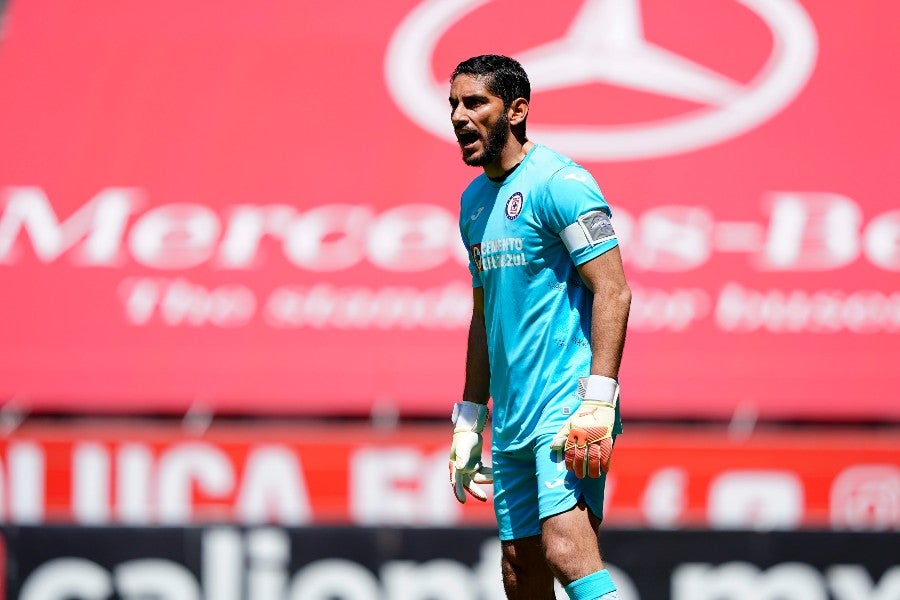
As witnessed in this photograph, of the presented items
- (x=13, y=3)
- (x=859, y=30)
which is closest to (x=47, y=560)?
(x=13, y=3)

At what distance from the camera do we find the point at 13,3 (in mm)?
8500

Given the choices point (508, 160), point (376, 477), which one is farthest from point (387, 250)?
point (508, 160)

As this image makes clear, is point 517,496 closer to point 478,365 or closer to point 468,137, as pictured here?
point 478,365

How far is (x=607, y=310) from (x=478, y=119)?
2.06 feet

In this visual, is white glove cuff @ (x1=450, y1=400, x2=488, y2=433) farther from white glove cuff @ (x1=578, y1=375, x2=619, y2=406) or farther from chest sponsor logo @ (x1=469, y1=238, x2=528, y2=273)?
white glove cuff @ (x1=578, y1=375, x2=619, y2=406)

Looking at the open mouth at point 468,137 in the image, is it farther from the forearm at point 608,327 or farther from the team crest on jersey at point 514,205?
the forearm at point 608,327

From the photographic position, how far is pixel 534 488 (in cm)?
349

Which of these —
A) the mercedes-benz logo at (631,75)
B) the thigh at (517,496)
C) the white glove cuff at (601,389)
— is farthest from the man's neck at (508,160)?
the mercedes-benz logo at (631,75)

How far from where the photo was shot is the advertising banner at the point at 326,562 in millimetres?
5023

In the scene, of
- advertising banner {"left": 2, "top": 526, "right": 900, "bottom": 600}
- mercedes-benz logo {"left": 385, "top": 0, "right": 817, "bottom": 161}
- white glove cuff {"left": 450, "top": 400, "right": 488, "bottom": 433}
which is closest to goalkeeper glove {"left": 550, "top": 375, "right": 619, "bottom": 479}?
white glove cuff {"left": 450, "top": 400, "right": 488, "bottom": 433}

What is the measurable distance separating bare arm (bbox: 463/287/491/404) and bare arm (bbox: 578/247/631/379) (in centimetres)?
50

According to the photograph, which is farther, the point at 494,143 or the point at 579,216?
the point at 494,143

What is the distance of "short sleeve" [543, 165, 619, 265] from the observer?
328 cm

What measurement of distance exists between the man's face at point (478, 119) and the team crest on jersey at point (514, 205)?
12cm
